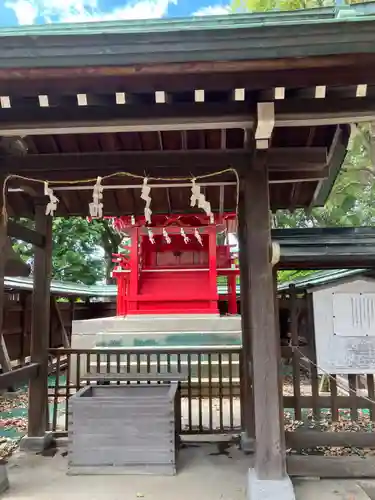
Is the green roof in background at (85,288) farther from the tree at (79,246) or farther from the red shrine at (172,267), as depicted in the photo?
the tree at (79,246)

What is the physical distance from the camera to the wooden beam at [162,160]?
138 inches

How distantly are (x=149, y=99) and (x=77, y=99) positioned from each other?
19.6 inches

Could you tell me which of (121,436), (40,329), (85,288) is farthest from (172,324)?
(85,288)

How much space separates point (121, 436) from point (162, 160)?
2579 mm

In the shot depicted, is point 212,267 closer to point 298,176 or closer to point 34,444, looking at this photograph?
point 298,176

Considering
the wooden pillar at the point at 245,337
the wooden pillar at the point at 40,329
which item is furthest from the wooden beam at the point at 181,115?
the wooden pillar at the point at 40,329

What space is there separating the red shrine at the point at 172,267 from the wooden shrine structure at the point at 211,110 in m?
5.65

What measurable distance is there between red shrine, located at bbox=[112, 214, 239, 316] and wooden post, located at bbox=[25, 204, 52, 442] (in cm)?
489

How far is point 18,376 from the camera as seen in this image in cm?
418

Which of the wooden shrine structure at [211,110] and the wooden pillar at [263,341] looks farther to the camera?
the wooden pillar at [263,341]

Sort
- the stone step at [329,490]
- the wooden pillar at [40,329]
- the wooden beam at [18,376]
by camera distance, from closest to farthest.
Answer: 1. the stone step at [329,490]
2. the wooden beam at [18,376]
3. the wooden pillar at [40,329]

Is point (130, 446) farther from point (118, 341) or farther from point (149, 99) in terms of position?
point (118, 341)

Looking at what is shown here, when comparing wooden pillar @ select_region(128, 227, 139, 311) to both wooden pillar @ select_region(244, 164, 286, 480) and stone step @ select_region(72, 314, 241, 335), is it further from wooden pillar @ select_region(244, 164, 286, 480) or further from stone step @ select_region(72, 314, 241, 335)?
wooden pillar @ select_region(244, 164, 286, 480)

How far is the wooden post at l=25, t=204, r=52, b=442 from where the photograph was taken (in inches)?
187
